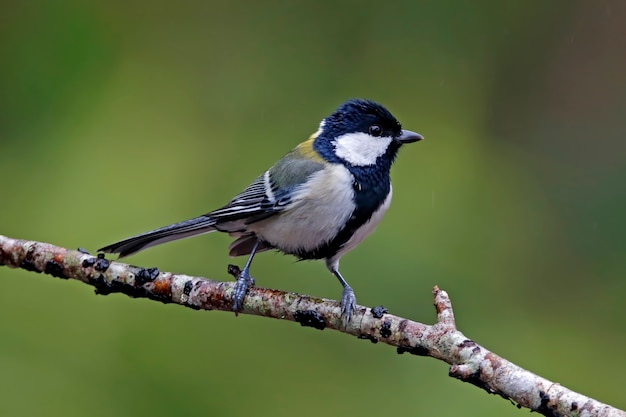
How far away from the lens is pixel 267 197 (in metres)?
2.00

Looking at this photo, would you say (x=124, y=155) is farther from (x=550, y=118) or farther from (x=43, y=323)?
Answer: (x=550, y=118)

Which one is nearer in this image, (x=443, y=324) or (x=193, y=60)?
(x=443, y=324)

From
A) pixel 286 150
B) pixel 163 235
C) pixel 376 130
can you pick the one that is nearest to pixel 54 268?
pixel 163 235

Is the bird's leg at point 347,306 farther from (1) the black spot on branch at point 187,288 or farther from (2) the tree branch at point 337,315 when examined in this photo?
(1) the black spot on branch at point 187,288

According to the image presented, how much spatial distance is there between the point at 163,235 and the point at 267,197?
0.29 m

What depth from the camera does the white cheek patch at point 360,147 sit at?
2016 mm

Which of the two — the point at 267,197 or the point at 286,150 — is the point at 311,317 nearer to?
the point at 267,197

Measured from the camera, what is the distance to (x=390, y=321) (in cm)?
147

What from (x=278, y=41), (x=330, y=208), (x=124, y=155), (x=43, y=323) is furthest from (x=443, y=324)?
(x=278, y=41)

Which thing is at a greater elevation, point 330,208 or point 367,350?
point 330,208

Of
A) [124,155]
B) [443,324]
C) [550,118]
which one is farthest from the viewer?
[550,118]

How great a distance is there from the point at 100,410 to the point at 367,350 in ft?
2.41

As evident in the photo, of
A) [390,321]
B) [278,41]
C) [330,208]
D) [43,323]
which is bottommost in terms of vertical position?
[43,323]

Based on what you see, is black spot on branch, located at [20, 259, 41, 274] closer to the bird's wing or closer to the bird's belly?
the bird's wing
